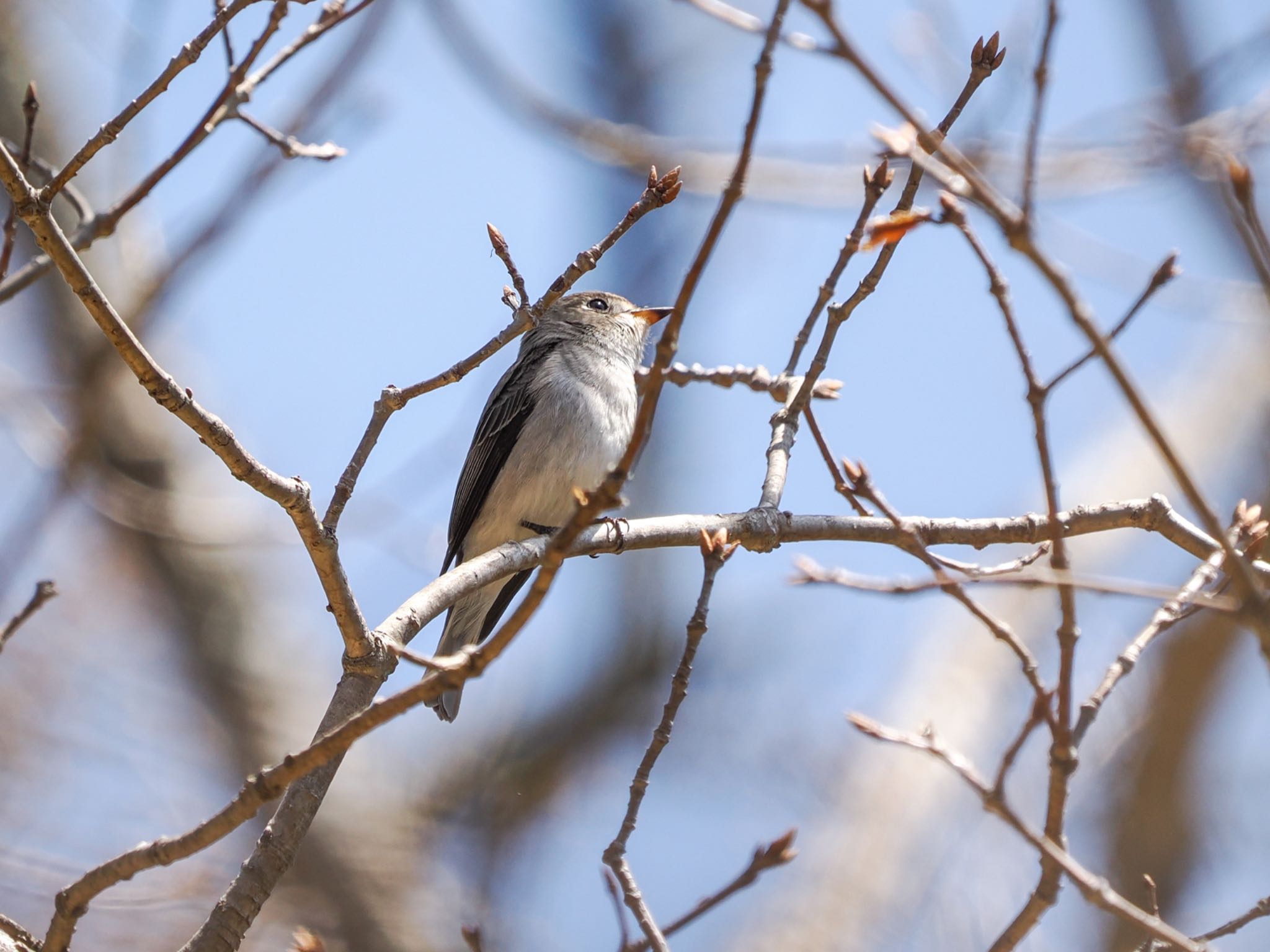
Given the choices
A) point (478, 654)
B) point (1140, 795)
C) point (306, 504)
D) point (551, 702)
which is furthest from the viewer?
point (551, 702)

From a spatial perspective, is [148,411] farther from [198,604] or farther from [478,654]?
[478,654]

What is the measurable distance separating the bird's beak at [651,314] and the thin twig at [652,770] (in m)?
3.85

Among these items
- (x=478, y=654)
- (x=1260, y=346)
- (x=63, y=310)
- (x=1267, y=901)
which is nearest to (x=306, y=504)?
(x=478, y=654)

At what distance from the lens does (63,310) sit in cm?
798

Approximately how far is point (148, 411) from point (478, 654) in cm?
734

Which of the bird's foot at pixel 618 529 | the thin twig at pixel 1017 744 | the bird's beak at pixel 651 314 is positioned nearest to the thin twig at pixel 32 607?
the bird's foot at pixel 618 529

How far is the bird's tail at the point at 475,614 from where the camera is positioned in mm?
5312

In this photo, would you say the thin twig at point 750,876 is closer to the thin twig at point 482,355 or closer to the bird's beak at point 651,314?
the thin twig at point 482,355

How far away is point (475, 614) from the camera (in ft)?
17.7

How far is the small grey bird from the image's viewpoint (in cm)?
531

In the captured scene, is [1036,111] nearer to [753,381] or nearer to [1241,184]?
[1241,184]

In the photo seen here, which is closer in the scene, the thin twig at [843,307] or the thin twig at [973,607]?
the thin twig at [973,607]

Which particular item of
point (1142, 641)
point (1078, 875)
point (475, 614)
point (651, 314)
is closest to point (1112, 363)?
point (1078, 875)

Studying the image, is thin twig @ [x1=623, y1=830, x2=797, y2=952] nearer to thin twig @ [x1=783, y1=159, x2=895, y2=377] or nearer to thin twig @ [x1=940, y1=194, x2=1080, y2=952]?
thin twig @ [x1=940, y1=194, x2=1080, y2=952]
